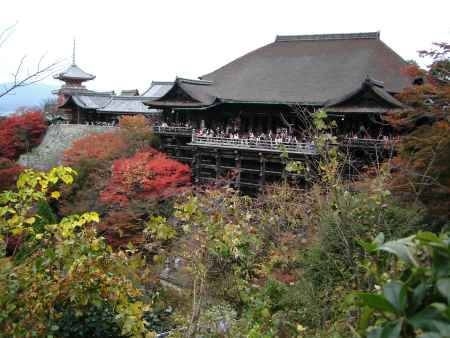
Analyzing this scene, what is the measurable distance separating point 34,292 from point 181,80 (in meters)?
20.9

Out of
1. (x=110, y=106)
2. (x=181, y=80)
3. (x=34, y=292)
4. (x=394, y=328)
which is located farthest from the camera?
(x=110, y=106)

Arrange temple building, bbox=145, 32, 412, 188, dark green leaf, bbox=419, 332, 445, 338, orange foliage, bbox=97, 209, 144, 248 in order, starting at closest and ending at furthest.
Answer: dark green leaf, bbox=419, 332, 445, 338 < orange foliage, bbox=97, 209, 144, 248 < temple building, bbox=145, 32, 412, 188

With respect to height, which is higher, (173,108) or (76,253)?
(173,108)

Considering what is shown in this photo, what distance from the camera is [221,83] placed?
Result: 25.6 meters

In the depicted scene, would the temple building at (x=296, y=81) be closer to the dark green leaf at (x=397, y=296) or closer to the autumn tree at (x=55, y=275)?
the autumn tree at (x=55, y=275)

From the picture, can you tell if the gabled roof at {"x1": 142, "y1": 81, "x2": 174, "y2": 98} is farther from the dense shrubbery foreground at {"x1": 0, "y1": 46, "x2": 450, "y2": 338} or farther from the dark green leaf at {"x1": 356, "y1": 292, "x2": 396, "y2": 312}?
the dark green leaf at {"x1": 356, "y1": 292, "x2": 396, "y2": 312}

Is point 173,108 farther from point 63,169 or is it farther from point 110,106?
point 63,169

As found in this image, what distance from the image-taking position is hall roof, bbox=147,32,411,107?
2050cm

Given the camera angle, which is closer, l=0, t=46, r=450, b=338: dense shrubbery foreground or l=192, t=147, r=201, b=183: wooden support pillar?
l=0, t=46, r=450, b=338: dense shrubbery foreground

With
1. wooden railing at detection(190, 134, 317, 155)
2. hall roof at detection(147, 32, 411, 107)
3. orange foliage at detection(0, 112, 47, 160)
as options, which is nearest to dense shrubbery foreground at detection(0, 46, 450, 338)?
wooden railing at detection(190, 134, 317, 155)

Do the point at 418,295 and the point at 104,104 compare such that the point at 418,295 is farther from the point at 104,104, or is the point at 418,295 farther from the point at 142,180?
the point at 104,104

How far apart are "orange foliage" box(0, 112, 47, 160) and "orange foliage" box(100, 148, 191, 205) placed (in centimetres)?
1378

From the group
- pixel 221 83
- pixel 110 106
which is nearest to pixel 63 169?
pixel 221 83

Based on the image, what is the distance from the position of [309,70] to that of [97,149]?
11841 mm
